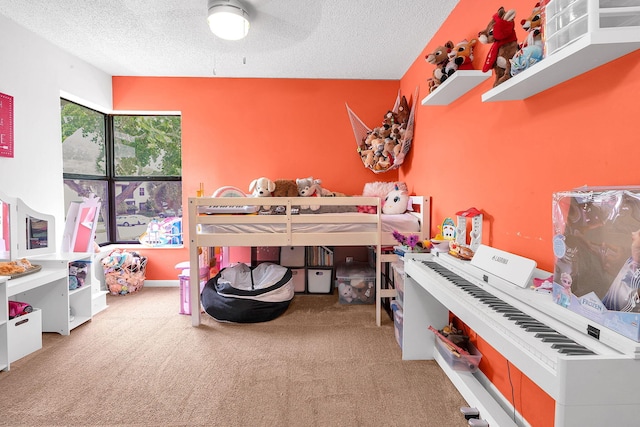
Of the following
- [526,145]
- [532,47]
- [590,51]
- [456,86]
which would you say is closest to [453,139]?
[456,86]

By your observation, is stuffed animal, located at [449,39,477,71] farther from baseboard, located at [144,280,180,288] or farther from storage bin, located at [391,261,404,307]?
baseboard, located at [144,280,180,288]

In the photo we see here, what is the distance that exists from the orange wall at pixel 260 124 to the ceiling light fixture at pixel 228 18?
4.27 feet

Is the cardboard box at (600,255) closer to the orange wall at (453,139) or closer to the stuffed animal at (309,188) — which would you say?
the orange wall at (453,139)

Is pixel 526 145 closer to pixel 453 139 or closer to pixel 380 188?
pixel 453 139

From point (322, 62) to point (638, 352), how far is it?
3.05 metres

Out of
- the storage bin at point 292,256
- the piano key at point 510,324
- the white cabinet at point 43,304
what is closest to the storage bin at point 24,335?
the white cabinet at point 43,304

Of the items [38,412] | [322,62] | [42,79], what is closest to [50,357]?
[38,412]

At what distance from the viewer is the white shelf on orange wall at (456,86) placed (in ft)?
5.86

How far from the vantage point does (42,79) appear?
271cm

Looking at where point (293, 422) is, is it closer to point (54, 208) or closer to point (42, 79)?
point (54, 208)

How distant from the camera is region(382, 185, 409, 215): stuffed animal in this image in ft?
10.1

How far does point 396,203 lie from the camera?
10.1ft

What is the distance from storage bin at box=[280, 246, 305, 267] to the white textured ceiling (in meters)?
1.82

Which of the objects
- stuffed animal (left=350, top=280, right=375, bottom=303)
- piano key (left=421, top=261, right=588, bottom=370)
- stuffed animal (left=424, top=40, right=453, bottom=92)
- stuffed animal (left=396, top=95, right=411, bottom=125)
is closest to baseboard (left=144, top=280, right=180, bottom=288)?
stuffed animal (left=350, top=280, right=375, bottom=303)
